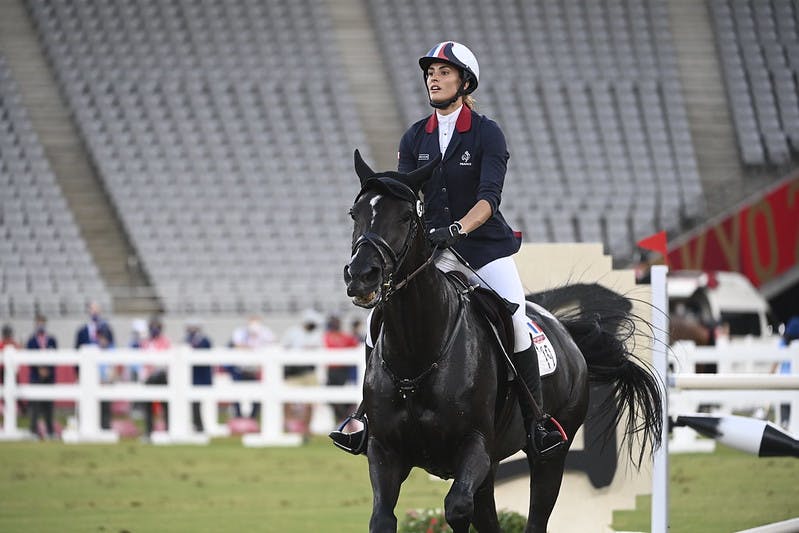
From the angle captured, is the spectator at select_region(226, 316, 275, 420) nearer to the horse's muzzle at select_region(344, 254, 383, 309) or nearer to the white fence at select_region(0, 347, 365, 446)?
the white fence at select_region(0, 347, 365, 446)

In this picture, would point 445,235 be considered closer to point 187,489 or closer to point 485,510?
point 485,510

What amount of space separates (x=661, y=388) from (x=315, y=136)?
24.3 meters

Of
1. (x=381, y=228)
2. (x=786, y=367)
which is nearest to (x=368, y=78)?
(x=786, y=367)

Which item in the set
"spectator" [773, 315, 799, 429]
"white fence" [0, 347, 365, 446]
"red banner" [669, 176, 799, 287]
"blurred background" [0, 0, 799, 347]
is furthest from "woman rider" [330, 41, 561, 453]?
"red banner" [669, 176, 799, 287]

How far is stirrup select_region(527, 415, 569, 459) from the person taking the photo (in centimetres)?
644

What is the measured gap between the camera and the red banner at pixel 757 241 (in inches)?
1166

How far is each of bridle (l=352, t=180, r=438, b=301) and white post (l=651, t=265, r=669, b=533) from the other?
8.22 feet

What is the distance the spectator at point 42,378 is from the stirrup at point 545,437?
1424cm

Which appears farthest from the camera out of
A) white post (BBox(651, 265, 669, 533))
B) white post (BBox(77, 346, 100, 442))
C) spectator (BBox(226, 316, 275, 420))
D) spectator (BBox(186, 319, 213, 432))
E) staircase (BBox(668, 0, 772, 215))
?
staircase (BBox(668, 0, 772, 215))

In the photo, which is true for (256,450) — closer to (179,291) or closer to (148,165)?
(179,291)

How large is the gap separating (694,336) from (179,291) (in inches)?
454

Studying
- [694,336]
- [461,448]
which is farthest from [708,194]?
[461,448]

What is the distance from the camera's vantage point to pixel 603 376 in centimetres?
791

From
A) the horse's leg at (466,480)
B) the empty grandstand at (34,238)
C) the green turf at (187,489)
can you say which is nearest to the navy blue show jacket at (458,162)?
the horse's leg at (466,480)
